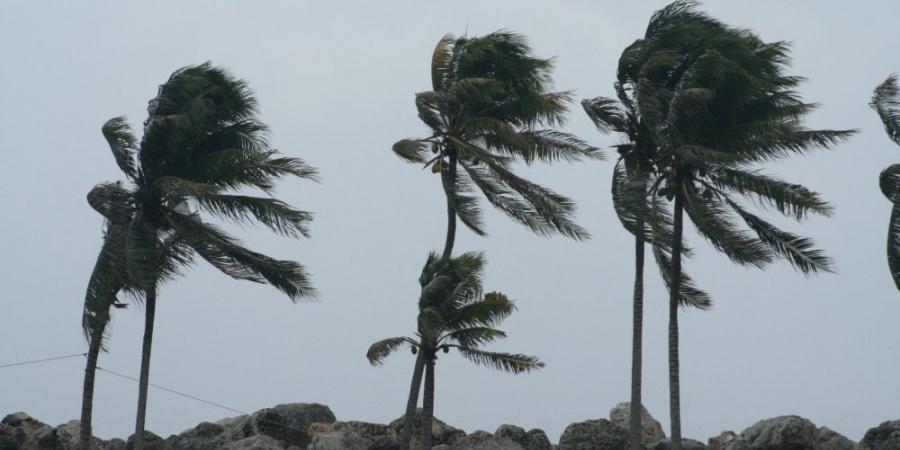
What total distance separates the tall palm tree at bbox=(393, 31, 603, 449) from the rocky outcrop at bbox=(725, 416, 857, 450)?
8.05m

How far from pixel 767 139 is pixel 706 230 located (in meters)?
3.02

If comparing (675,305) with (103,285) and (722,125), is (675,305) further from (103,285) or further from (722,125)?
(103,285)

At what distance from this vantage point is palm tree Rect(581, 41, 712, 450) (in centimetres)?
3428

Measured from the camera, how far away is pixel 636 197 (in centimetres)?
3409

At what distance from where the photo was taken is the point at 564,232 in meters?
36.0

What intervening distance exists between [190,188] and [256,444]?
7246 mm

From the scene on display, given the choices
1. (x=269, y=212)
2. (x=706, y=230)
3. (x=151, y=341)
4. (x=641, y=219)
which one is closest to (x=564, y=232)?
(x=641, y=219)

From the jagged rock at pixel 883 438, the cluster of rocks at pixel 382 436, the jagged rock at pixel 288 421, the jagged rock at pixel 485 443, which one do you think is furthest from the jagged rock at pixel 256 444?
the jagged rock at pixel 883 438

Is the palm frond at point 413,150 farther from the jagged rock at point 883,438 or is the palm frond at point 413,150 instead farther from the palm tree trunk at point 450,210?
the jagged rock at point 883,438

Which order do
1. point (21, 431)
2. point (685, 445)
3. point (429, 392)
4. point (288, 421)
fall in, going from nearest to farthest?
point (429, 392)
point (685, 445)
point (288, 421)
point (21, 431)

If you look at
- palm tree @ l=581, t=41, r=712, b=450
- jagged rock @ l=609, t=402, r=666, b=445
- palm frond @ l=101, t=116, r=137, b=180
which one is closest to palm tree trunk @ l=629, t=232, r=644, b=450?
palm tree @ l=581, t=41, r=712, b=450

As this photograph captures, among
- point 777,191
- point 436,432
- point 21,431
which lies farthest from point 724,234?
point 21,431

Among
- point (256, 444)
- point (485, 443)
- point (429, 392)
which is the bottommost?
point (256, 444)

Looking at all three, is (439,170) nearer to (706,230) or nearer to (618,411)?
(706,230)
